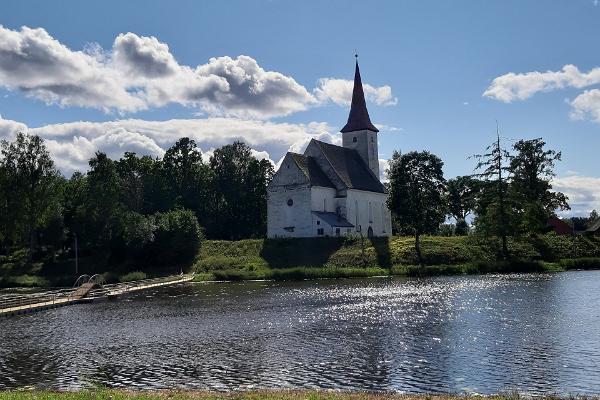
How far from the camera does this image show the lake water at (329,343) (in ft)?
52.3

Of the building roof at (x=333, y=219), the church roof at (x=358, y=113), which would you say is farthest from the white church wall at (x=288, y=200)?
the church roof at (x=358, y=113)

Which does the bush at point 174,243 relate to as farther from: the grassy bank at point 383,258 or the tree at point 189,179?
the tree at point 189,179

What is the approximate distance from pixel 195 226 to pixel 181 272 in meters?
7.52

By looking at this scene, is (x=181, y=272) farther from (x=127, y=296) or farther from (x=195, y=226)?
(x=127, y=296)

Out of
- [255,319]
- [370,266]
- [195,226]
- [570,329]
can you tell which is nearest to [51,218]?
[195,226]

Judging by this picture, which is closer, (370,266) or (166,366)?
(166,366)

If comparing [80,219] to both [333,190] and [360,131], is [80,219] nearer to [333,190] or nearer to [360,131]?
[333,190]

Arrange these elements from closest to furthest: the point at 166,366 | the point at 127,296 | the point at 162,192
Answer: the point at 166,366, the point at 127,296, the point at 162,192

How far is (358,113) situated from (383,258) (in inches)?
1301

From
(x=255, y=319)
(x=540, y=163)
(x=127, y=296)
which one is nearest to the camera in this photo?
(x=255, y=319)

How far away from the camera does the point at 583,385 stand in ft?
47.0

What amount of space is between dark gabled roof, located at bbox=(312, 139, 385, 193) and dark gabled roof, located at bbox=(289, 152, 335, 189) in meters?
1.77

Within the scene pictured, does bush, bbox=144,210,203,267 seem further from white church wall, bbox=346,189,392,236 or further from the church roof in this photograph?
the church roof

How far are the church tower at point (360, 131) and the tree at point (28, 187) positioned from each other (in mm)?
40896
